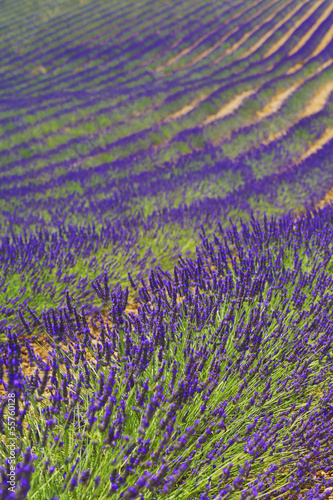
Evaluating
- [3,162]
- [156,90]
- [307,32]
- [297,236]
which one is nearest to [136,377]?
[297,236]

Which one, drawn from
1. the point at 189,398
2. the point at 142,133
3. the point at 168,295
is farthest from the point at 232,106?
the point at 189,398

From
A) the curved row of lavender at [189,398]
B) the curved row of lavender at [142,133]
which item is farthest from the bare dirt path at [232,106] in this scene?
the curved row of lavender at [189,398]

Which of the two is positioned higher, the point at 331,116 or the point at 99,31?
the point at 99,31

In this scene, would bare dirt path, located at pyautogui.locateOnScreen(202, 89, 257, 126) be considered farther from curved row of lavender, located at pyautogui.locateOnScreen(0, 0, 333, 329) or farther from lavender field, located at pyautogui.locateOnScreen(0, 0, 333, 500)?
curved row of lavender, located at pyautogui.locateOnScreen(0, 0, 333, 329)

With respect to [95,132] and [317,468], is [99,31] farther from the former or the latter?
[317,468]

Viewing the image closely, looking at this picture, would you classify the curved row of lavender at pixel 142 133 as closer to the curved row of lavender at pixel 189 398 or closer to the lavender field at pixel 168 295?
the lavender field at pixel 168 295

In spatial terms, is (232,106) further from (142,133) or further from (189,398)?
(189,398)
